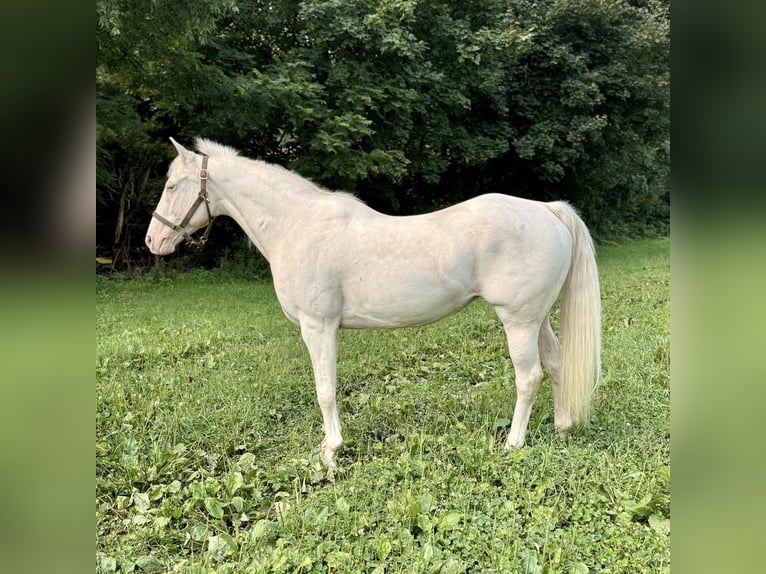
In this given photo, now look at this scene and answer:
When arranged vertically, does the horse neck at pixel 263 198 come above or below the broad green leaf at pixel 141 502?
Answer: above

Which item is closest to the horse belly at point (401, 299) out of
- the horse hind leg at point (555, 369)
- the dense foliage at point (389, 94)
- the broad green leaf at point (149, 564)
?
the horse hind leg at point (555, 369)

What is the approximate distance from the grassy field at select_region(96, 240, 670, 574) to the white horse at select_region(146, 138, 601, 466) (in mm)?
331

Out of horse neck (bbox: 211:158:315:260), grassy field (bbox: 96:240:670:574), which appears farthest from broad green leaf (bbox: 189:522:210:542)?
horse neck (bbox: 211:158:315:260)

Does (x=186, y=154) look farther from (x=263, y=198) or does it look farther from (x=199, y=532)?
(x=199, y=532)

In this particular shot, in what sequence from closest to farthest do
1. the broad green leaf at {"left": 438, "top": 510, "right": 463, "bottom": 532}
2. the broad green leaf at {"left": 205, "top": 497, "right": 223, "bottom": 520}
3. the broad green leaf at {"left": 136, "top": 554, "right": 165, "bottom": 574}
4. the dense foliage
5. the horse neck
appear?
the broad green leaf at {"left": 136, "top": 554, "right": 165, "bottom": 574}
the broad green leaf at {"left": 438, "top": 510, "right": 463, "bottom": 532}
the broad green leaf at {"left": 205, "top": 497, "right": 223, "bottom": 520}
the horse neck
the dense foliage

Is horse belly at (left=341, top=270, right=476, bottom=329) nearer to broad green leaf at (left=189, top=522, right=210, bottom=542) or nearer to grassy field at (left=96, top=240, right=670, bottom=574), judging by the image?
grassy field at (left=96, top=240, right=670, bottom=574)

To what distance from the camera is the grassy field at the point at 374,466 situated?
2.24m

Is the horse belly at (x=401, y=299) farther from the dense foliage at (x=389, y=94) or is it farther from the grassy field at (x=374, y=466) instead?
the dense foliage at (x=389, y=94)

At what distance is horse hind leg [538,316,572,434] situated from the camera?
3262mm

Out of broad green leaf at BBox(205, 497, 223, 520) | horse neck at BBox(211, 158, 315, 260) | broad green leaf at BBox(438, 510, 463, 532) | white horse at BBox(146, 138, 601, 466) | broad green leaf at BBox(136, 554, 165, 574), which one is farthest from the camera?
horse neck at BBox(211, 158, 315, 260)

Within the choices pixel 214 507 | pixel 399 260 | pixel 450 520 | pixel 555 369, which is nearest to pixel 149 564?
pixel 214 507
